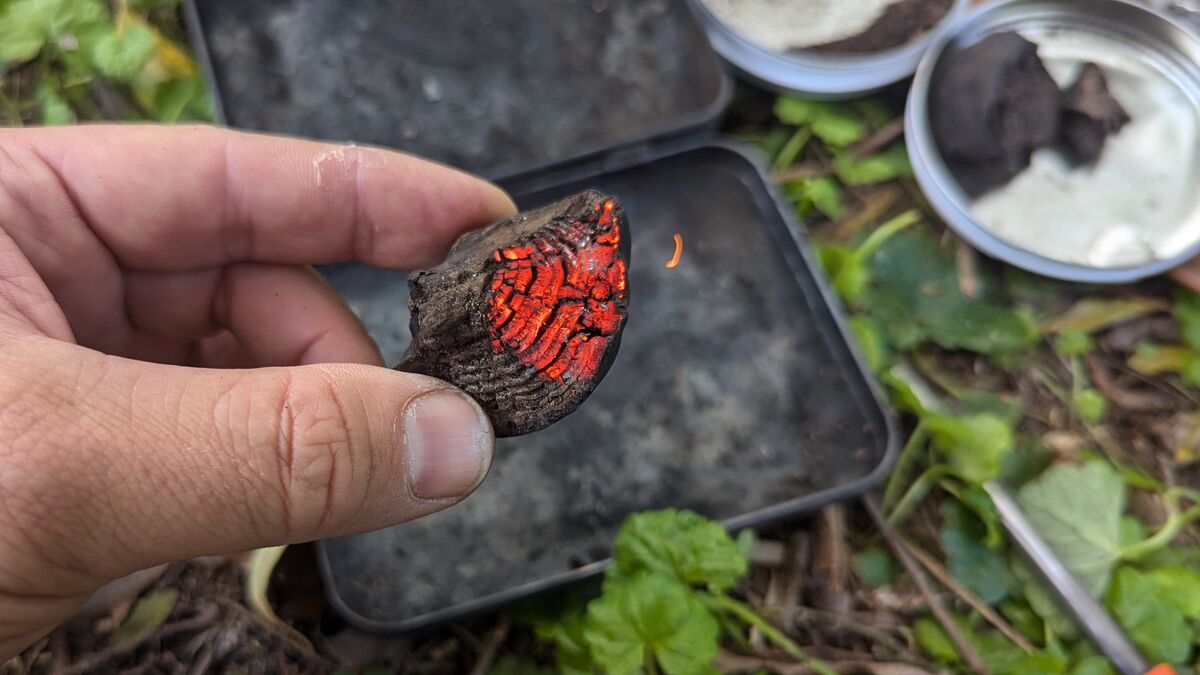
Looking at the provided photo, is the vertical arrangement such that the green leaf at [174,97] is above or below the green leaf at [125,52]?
below

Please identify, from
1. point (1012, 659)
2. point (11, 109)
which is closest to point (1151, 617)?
point (1012, 659)

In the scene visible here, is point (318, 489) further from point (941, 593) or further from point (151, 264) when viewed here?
point (941, 593)

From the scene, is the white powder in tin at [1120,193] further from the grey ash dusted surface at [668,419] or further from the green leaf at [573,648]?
the green leaf at [573,648]

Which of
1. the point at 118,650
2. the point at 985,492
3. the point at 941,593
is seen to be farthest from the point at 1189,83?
the point at 118,650

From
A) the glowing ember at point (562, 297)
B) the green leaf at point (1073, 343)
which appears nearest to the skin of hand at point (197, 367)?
the glowing ember at point (562, 297)

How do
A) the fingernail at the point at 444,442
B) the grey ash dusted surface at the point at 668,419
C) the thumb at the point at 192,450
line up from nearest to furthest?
the thumb at the point at 192,450, the fingernail at the point at 444,442, the grey ash dusted surface at the point at 668,419

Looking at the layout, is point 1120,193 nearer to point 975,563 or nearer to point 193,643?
point 975,563
